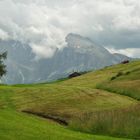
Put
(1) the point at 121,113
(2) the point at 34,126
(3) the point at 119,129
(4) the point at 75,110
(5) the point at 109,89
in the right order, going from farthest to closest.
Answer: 1. (5) the point at 109,89
2. (4) the point at 75,110
3. (1) the point at 121,113
4. (3) the point at 119,129
5. (2) the point at 34,126

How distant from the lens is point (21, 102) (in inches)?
2357

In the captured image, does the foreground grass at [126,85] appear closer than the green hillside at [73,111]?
No

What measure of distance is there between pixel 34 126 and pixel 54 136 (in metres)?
4.22

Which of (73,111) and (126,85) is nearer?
(73,111)

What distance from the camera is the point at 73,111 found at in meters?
55.8

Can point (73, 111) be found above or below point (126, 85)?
below

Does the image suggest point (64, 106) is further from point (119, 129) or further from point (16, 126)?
point (16, 126)

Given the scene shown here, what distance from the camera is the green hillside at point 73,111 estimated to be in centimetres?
3314

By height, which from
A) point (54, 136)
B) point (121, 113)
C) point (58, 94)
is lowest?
point (54, 136)

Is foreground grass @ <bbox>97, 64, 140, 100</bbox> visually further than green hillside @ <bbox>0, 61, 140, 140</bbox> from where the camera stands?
Yes

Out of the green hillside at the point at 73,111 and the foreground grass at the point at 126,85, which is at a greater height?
the foreground grass at the point at 126,85

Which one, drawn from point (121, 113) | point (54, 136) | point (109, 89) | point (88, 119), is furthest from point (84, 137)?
point (109, 89)

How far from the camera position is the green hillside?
109 ft

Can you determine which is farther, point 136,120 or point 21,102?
point 21,102
